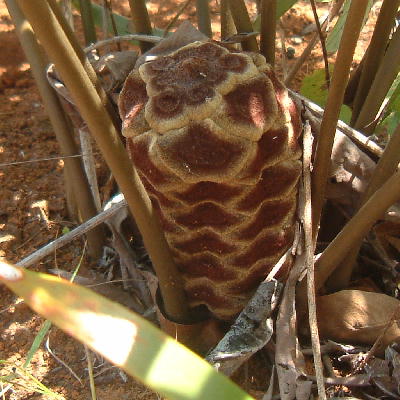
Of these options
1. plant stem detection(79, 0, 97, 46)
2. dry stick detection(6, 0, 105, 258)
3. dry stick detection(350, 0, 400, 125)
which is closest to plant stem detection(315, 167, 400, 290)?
dry stick detection(350, 0, 400, 125)

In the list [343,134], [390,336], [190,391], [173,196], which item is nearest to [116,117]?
[173,196]

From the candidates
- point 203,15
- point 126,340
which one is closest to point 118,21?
point 203,15

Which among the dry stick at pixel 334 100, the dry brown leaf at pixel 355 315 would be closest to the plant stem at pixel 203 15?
the dry stick at pixel 334 100

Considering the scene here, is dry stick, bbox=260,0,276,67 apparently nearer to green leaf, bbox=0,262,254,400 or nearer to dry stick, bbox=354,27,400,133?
dry stick, bbox=354,27,400,133

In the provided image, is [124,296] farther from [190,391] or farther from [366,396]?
[190,391]

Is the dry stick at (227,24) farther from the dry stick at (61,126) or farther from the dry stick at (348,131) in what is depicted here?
the dry stick at (61,126)
